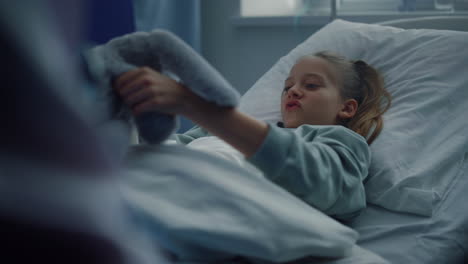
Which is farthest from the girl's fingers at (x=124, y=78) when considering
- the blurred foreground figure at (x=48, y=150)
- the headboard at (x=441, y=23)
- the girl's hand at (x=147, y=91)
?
the headboard at (x=441, y=23)

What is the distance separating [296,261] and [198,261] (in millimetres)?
146

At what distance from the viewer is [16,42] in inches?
12.7

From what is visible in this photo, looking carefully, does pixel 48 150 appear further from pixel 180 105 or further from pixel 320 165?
pixel 320 165

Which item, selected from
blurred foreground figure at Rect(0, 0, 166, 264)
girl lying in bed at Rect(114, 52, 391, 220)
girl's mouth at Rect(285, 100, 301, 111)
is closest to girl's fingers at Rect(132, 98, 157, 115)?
girl lying in bed at Rect(114, 52, 391, 220)

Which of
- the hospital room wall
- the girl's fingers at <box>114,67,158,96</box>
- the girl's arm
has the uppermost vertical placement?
the girl's fingers at <box>114,67,158,96</box>

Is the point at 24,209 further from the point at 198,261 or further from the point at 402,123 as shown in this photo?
the point at 402,123

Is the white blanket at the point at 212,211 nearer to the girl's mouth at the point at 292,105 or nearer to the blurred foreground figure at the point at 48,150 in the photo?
the blurred foreground figure at the point at 48,150

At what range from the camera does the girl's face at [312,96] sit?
102cm

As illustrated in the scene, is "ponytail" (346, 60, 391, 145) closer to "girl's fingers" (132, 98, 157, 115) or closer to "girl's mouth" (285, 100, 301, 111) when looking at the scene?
"girl's mouth" (285, 100, 301, 111)

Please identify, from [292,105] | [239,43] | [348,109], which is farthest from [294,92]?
[239,43]

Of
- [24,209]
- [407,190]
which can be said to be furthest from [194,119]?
[407,190]

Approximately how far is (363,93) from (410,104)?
4.3 inches

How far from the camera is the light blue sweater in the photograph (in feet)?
2.11

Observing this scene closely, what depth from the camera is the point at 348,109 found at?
110 centimetres
